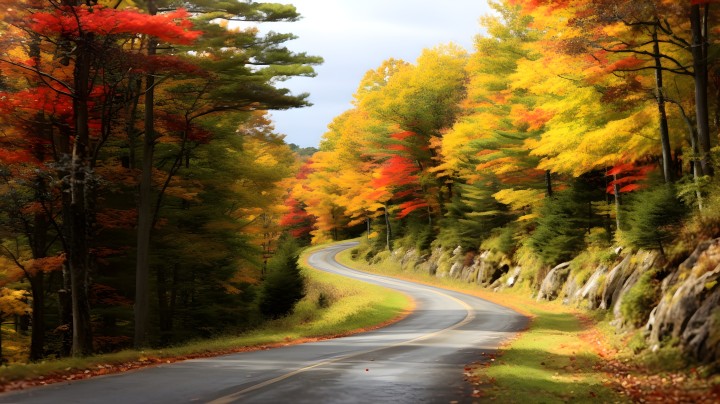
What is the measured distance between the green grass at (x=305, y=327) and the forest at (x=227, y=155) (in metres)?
2.19

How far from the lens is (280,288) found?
3306cm

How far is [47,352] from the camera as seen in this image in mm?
21031

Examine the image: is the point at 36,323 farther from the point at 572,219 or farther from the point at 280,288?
the point at 572,219

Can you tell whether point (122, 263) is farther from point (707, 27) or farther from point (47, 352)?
point (707, 27)

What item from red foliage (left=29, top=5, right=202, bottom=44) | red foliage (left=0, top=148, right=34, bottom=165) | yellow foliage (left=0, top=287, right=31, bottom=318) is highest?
red foliage (left=29, top=5, right=202, bottom=44)

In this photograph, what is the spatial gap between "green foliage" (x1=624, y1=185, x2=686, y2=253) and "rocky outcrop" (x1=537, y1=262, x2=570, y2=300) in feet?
39.8

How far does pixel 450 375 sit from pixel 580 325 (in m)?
12.0

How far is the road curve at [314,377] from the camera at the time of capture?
7.94 m

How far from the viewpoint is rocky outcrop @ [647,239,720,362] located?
31.9ft

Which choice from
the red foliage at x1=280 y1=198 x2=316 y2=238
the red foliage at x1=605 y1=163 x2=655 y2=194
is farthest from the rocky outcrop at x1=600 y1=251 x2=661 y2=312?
the red foliage at x1=280 y1=198 x2=316 y2=238

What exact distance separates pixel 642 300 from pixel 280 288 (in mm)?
22242

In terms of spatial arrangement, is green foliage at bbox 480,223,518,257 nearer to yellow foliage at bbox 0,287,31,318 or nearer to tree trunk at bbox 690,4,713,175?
tree trunk at bbox 690,4,713,175

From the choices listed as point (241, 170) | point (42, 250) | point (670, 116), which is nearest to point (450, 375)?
point (670, 116)

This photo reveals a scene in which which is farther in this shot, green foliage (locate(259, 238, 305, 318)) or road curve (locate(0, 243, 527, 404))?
green foliage (locate(259, 238, 305, 318))
